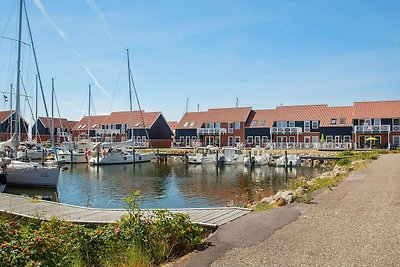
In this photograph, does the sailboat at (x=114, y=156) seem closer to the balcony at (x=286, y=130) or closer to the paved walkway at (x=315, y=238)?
the balcony at (x=286, y=130)

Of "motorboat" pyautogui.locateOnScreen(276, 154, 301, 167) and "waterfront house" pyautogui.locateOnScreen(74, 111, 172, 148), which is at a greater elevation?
"waterfront house" pyautogui.locateOnScreen(74, 111, 172, 148)

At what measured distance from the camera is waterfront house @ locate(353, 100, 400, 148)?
60156mm

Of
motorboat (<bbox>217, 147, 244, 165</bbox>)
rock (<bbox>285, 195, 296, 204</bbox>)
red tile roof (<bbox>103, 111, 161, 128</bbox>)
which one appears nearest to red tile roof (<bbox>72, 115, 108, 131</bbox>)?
red tile roof (<bbox>103, 111, 161, 128</bbox>)

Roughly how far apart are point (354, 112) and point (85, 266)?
6257 centimetres

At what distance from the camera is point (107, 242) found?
7016mm

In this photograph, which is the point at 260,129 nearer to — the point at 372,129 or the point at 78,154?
the point at 372,129

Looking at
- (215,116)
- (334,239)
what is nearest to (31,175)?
(334,239)

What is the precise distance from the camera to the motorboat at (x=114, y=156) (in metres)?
A: 50.9

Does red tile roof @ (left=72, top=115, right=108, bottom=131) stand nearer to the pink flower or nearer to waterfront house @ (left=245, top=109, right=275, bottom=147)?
waterfront house @ (left=245, top=109, right=275, bottom=147)

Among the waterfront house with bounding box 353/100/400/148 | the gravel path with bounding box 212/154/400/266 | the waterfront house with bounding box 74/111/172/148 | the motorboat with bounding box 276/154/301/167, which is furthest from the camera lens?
the waterfront house with bounding box 74/111/172/148

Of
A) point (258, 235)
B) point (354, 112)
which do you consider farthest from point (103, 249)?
point (354, 112)

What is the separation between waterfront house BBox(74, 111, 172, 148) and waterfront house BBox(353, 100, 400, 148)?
37.3m

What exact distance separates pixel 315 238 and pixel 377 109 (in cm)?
6047

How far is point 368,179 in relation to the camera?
762 inches
